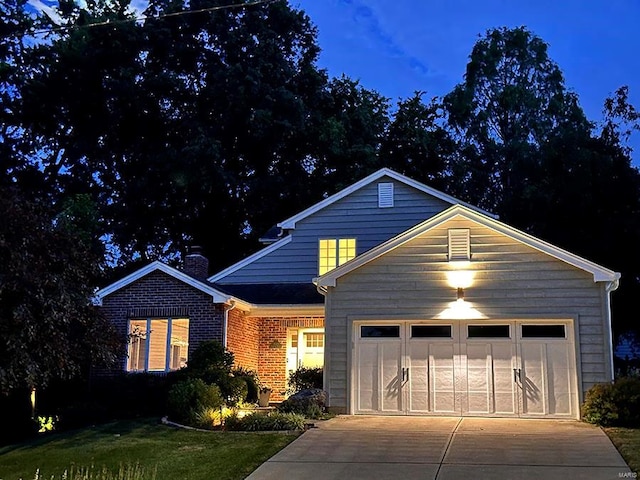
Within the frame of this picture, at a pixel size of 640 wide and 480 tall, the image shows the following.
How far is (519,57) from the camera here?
3831 cm

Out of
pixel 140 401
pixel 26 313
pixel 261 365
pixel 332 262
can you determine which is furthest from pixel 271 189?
pixel 26 313

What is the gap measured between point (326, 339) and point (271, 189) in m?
16.0

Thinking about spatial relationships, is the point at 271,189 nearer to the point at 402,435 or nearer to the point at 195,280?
the point at 195,280

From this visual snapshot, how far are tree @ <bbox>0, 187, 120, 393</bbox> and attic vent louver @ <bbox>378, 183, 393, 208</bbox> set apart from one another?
39.8 ft

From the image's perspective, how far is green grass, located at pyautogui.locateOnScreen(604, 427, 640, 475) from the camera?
10985mm

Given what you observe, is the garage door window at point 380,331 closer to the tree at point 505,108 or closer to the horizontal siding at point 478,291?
the horizontal siding at point 478,291

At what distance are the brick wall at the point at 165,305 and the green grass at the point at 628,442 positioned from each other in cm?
970

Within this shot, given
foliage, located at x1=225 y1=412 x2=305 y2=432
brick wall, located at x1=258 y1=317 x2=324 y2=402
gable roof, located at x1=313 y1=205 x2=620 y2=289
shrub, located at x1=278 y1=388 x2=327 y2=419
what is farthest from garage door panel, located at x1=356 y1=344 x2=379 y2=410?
brick wall, located at x1=258 y1=317 x2=324 y2=402

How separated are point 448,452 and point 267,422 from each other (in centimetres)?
400

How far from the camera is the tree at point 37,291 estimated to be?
34.0 feet

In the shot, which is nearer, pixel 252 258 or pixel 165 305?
pixel 165 305

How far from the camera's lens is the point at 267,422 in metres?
14.4

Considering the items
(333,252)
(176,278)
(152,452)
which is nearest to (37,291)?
(152,452)

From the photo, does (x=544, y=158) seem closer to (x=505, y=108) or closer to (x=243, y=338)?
(x=505, y=108)
